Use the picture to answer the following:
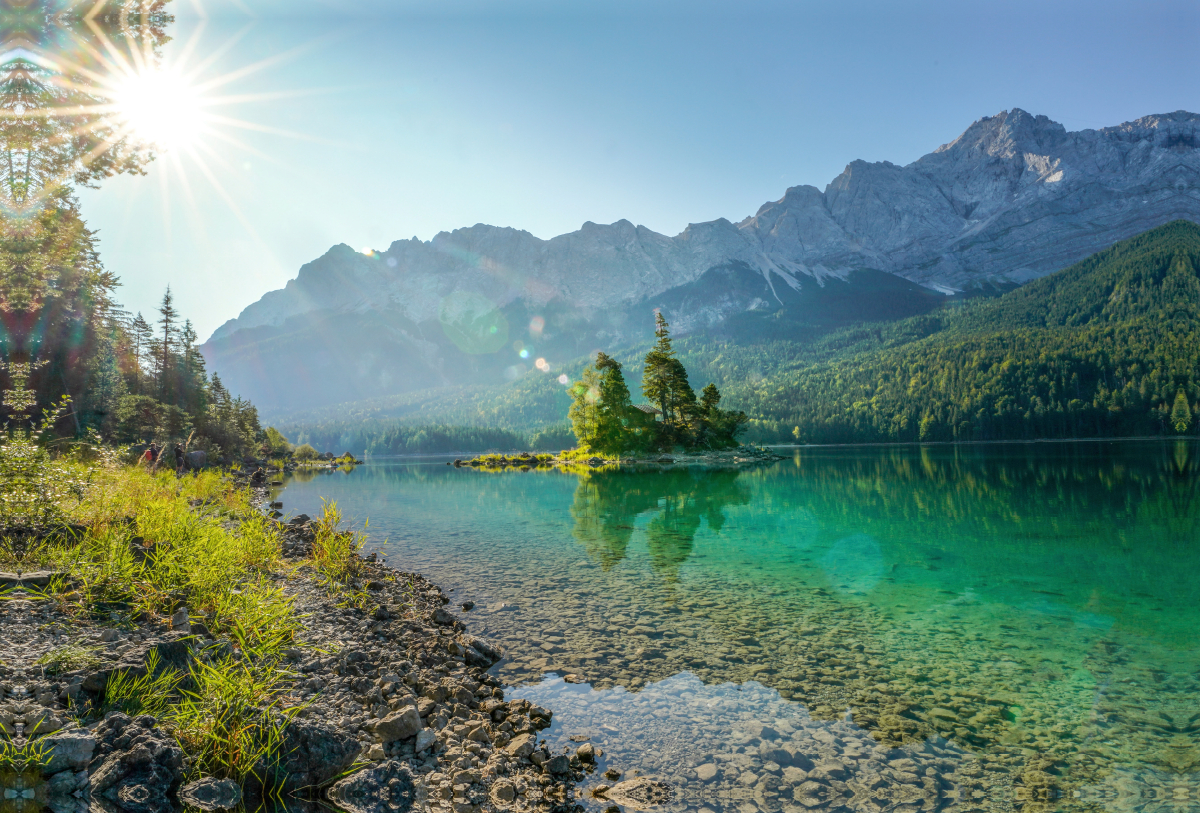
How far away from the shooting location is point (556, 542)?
837 inches

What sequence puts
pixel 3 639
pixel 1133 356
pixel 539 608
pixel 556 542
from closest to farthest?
pixel 3 639 → pixel 539 608 → pixel 556 542 → pixel 1133 356

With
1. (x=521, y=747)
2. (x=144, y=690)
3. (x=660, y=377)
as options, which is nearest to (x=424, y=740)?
(x=521, y=747)

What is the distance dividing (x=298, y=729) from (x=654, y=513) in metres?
25.0

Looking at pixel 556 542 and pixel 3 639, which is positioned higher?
pixel 3 639

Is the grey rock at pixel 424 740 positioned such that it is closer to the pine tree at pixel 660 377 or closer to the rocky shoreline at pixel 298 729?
the rocky shoreline at pixel 298 729

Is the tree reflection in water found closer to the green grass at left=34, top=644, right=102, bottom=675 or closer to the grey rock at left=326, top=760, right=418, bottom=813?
the grey rock at left=326, top=760, right=418, bottom=813

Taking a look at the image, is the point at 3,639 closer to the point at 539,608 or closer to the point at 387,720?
the point at 387,720

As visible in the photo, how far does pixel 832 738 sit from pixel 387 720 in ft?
19.4

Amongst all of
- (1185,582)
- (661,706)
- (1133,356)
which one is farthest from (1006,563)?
(1133,356)

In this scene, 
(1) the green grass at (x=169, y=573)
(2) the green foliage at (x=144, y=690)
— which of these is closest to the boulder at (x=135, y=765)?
(2) the green foliage at (x=144, y=690)

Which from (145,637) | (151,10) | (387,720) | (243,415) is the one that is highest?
(151,10)

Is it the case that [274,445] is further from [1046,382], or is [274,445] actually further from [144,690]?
[1046,382]

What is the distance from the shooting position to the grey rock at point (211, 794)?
3852 mm

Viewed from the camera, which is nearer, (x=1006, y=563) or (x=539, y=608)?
(x=539, y=608)
